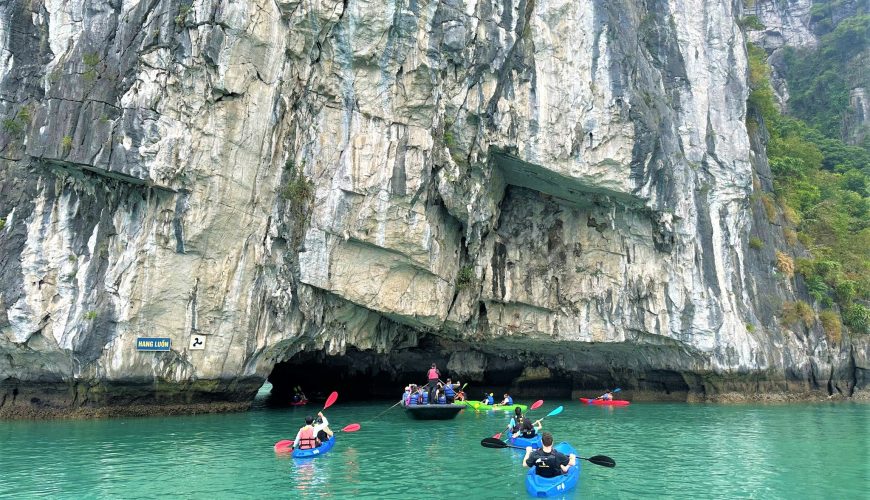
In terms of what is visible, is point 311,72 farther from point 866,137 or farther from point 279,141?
point 866,137

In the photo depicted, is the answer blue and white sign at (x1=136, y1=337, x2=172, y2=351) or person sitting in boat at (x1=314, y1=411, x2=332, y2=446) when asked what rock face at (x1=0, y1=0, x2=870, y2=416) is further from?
person sitting in boat at (x1=314, y1=411, x2=332, y2=446)

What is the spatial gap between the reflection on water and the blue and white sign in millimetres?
2192

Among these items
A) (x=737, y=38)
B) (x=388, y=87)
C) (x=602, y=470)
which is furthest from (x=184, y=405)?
(x=737, y=38)

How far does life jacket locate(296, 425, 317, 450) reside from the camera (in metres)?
13.9

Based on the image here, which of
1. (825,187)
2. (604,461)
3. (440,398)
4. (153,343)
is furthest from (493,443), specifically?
(825,187)

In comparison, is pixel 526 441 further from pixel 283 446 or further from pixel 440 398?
pixel 440 398

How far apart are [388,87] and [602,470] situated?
13092 mm

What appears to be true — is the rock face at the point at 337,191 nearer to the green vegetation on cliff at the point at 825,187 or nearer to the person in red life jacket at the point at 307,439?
the green vegetation on cliff at the point at 825,187

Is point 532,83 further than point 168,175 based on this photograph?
Yes

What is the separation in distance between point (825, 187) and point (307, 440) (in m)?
31.5

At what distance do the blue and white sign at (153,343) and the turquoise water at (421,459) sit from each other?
2215 mm

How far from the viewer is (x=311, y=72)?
777 inches

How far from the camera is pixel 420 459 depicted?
13.6 meters

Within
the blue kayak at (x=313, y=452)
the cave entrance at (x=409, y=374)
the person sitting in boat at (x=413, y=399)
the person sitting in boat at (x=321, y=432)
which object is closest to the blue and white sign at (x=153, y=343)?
the person sitting in boat at (x=321, y=432)
